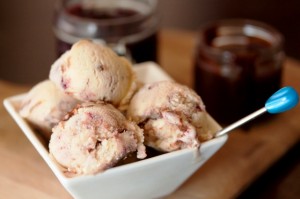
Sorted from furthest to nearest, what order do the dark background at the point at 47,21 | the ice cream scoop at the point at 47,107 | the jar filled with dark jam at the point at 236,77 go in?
the dark background at the point at 47,21 → the jar filled with dark jam at the point at 236,77 → the ice cream scoop at the point at 47,107

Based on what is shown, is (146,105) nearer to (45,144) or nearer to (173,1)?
(45,144)

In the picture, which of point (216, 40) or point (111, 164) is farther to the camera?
point (216, 40)

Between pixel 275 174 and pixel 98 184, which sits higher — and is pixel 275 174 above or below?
below

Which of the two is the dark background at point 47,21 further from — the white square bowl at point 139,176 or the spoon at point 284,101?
the spoon at point 284,101

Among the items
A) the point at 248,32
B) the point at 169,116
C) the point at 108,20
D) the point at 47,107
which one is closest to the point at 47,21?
the point at 108,20

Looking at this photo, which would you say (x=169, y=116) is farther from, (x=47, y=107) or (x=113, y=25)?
(x=113, y=25)

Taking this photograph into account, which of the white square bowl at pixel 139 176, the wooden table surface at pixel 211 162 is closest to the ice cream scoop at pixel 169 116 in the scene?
the white square bowl at pixel 139 176

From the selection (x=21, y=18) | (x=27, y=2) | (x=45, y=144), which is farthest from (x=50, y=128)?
(x=27, y=2)
